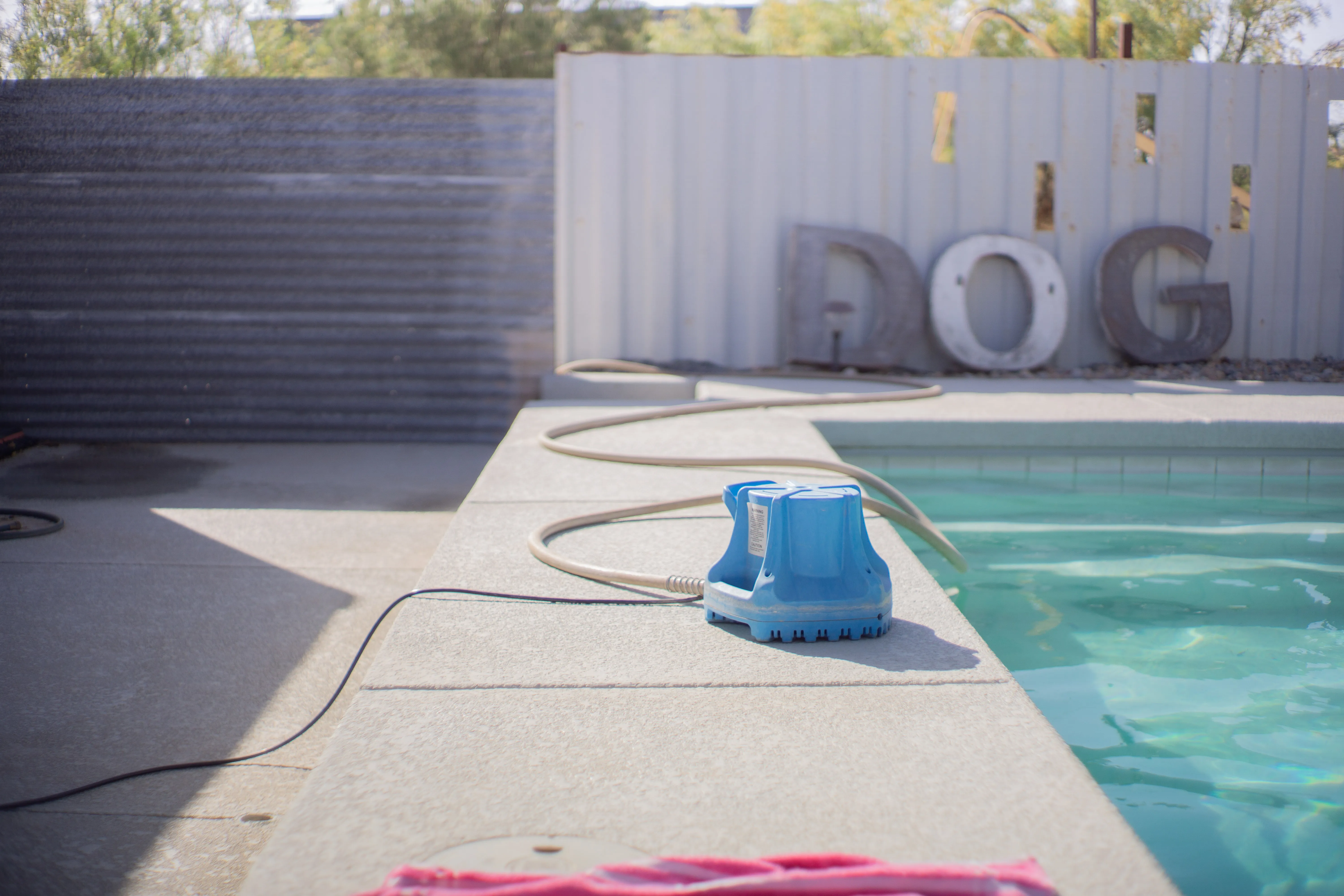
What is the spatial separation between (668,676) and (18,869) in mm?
912

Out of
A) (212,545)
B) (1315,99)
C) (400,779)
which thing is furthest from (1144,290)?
(400,779)

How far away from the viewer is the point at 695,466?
302 cm

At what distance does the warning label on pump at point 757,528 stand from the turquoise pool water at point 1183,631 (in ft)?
2.64

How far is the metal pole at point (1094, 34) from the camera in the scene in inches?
281

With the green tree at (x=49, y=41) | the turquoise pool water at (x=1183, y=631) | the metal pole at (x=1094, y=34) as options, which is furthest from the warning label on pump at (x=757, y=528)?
the metal pole at (x=1094, y=34)

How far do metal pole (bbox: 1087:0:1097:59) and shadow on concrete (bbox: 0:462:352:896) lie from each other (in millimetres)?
6252

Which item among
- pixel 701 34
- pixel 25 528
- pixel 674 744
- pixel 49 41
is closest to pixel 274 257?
pixel 49 41

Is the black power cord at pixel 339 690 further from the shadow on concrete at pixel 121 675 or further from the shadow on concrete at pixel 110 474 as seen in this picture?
the shadow on concrete at pixel 110 474

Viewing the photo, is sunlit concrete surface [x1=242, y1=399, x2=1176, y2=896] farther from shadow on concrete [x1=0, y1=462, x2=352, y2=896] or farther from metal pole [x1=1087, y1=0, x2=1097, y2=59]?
metal pole [x1=1087, y1=0, x2=1097, y2=59]

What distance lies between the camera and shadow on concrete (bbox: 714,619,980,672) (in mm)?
1513

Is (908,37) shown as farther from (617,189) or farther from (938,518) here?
(938,518)

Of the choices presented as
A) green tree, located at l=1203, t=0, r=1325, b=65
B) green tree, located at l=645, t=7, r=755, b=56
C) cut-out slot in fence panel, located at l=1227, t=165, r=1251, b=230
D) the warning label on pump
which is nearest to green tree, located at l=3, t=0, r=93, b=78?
the warning label on pump

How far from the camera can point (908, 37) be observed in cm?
2234

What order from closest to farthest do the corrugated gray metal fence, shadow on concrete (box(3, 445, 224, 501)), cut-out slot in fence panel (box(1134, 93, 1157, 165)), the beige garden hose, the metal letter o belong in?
the beige garden hose < shadow on concrete (box(3, 445, 224, 501)) < the corrugated gray metal fence < the metal letter o < cut-out slot in fence panel (box(1134, 93, 1157, 165))
